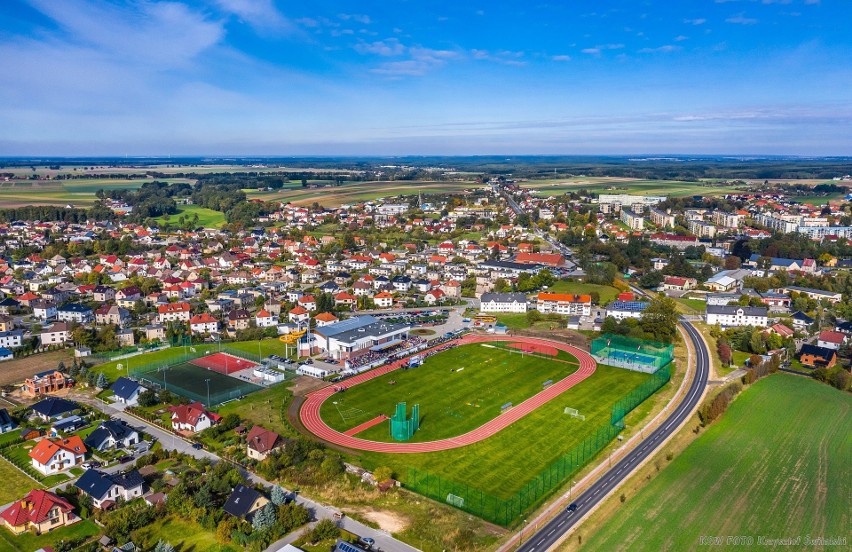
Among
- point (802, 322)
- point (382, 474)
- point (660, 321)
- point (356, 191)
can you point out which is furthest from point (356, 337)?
point (356, 191)

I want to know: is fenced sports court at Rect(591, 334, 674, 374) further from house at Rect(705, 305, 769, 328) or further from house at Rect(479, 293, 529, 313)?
house at Rect(479, 293, 529, 313)

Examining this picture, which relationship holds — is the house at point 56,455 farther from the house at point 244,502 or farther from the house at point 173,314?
the house at point 173,314

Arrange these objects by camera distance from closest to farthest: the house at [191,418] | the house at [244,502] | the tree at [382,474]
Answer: the house at [244,502] → the tree at [382,474] → the house at [191,418]

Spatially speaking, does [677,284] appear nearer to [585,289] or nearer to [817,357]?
[585,289]

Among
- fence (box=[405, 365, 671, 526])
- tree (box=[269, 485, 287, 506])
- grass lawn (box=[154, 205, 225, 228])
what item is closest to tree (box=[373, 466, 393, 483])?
fence (box=[405, 365, 671, 526])

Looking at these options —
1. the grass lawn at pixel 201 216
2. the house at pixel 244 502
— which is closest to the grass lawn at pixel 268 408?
the house at pixel 244 502

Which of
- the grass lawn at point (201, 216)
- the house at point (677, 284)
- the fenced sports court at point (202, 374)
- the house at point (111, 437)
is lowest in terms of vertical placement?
the fenced sports court at point (202, 374)

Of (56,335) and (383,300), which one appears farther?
(383,300)
